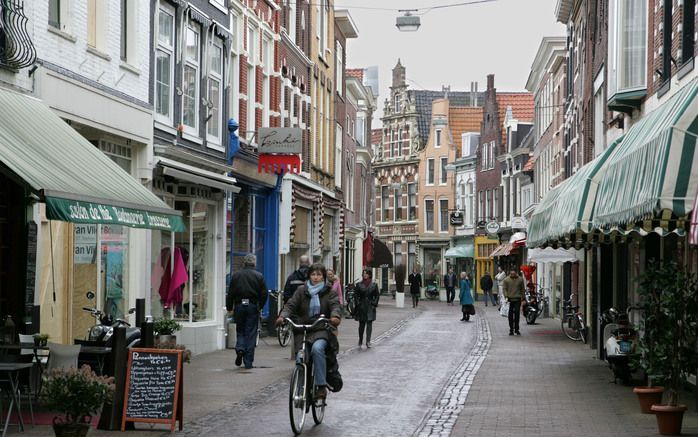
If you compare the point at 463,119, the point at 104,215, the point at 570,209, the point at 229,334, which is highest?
the point at 463,119

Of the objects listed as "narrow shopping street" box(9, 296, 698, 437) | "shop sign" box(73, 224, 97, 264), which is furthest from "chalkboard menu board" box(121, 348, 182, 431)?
"shop sign" box(73, 224, 97, 264)

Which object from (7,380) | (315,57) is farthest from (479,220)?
(7,380)

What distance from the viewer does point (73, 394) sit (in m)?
10.2

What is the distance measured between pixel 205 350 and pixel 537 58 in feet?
109

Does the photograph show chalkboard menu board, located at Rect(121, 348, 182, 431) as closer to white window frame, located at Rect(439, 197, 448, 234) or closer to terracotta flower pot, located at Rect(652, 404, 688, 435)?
terracotta flower pot, located at Rect(652, 404, 688, 435)

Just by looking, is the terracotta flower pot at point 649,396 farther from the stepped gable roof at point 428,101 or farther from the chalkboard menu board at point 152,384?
the stepped gable roof at point 428,101

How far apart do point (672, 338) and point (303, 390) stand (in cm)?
370

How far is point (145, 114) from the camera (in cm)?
1909

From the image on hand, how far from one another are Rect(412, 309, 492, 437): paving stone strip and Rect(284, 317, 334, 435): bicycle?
1076mm

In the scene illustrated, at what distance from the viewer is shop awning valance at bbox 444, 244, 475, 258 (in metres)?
75.2

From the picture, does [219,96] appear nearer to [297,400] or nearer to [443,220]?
[297,400]

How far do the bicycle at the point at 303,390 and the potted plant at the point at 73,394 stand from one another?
2046 mm

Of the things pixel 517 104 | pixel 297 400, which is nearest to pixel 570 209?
pixel 297 400

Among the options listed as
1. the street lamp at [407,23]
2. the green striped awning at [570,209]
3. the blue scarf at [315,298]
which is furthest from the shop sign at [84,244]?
the street lamp at [407,23]
